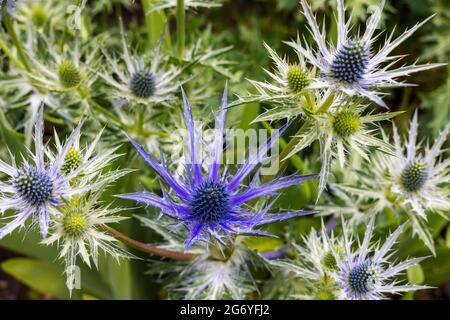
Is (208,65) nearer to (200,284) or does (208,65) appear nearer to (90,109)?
(90,109)

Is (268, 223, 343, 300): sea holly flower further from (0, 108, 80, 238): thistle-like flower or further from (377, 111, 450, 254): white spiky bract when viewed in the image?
(0, 108, 80, 238): thistle-like flower

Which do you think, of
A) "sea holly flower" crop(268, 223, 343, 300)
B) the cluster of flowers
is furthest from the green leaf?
"sea holly flower" crop(268, 223, 343, 300)

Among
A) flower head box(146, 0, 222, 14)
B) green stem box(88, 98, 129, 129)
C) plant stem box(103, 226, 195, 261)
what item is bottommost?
plant stem box(103, 226, 195, 261)

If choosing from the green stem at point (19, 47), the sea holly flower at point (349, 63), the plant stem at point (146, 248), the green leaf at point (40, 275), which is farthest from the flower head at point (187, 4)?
the green leaf at point (40, 275)

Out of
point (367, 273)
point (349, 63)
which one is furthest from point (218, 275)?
point (349, 63)

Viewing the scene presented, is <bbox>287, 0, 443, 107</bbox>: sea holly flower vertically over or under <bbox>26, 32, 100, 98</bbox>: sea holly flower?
under

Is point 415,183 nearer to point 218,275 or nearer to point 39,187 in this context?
point 218,275

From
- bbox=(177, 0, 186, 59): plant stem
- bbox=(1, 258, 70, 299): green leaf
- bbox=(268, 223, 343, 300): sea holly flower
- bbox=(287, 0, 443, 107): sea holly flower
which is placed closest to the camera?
bbox=(287, 0, 443, 107): sea holly flower
